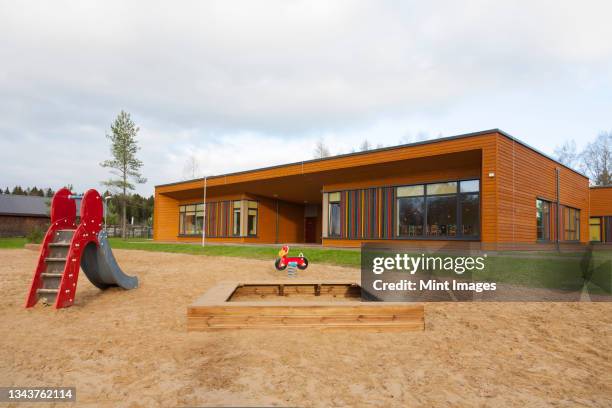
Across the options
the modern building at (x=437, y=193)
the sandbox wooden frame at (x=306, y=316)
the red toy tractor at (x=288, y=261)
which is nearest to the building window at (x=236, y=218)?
the modern building at (x=437, y=193)

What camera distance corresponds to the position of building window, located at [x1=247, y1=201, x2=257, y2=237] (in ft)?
90.3

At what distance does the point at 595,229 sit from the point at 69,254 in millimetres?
32885

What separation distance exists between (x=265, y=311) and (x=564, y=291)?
6.44 metres

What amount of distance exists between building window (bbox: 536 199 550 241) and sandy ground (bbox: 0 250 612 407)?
13.2 m

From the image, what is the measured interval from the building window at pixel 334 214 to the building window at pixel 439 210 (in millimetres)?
3718

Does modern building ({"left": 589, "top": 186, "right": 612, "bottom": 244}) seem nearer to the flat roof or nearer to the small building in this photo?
the small building

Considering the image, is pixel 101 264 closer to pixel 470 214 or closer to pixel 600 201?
pixel 470 214

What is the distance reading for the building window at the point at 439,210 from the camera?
1573 centimetres

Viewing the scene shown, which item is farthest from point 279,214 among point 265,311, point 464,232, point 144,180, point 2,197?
point 2,197

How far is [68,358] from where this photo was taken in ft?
12.8

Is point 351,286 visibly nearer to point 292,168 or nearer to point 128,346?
point 128,346

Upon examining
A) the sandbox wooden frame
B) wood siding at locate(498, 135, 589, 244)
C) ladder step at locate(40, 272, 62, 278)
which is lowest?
the sandbox wooden frame

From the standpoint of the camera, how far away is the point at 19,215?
47281mm

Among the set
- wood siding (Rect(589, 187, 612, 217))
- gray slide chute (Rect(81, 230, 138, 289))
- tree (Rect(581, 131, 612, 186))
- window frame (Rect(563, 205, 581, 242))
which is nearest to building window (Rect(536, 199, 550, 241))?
window frame (Rect(563, 205, 581, 242))
